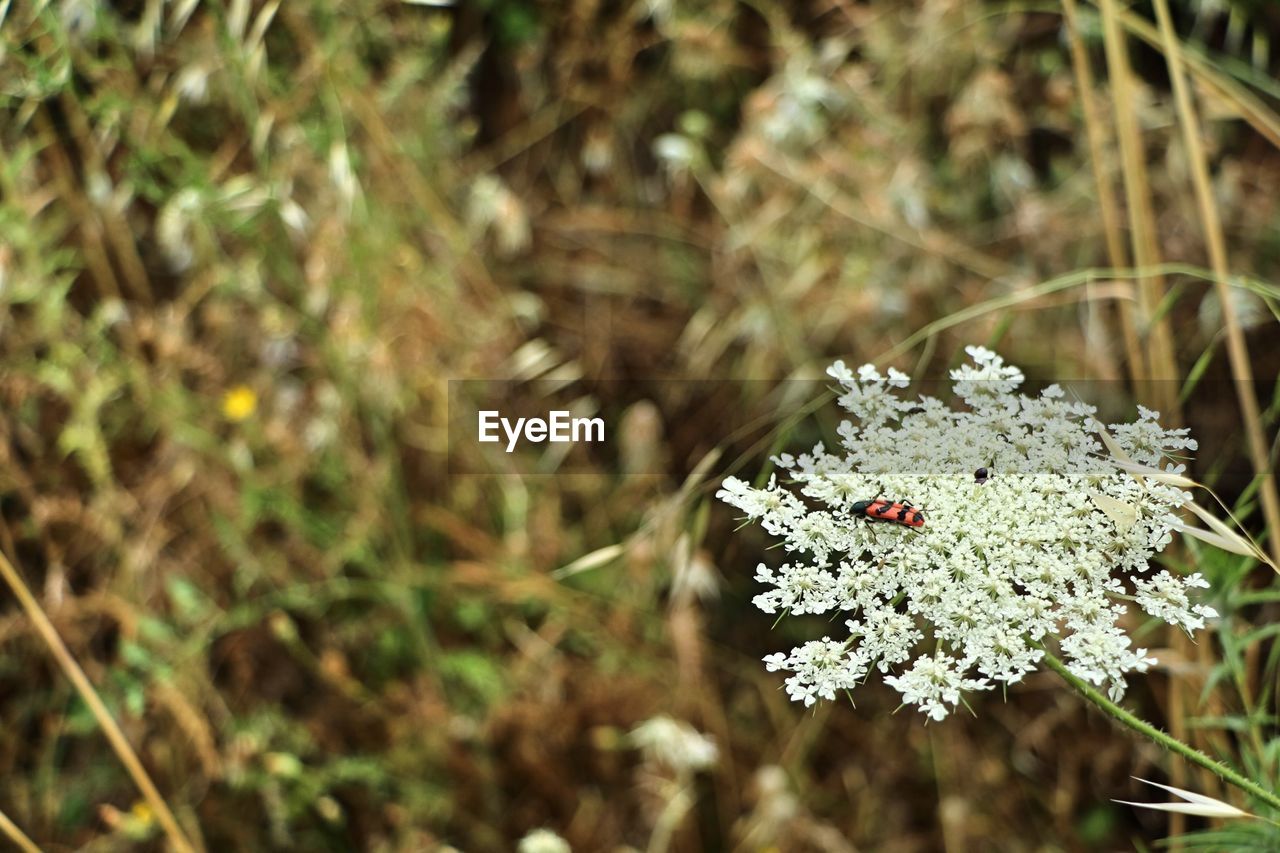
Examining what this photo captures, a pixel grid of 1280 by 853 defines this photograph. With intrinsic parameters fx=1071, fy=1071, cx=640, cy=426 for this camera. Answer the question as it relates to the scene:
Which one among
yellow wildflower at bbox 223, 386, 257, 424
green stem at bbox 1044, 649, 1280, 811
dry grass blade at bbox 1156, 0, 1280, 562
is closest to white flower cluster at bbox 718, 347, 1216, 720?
green stem at bbox 1044, 649, 1280, 811

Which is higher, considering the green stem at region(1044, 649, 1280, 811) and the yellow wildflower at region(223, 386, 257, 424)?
the green stem at region(1044, 649, 1280, 811)

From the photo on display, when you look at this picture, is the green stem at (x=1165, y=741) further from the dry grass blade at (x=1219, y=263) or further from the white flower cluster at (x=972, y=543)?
the dry grass blade at (x=1219, y=263)

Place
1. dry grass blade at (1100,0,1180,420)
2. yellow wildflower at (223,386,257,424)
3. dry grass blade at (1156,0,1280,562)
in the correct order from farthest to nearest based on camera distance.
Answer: yellow wildflower at (223,386,257,424) < dry grass blade at (1100,0,1180,420) < dry grass blade at (1156,0,1280,562)

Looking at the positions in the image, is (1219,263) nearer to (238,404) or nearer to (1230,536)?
(1230,536)

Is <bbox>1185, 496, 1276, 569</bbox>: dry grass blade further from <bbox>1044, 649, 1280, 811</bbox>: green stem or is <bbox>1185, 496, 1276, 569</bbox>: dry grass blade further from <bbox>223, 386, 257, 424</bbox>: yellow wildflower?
<bbox>223, 386, 257, 424</bbox>: yellow wildflower

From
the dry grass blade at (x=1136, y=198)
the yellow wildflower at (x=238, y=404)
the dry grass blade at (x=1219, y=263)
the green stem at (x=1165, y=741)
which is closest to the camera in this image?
the green stem at (x=1165, y=741)

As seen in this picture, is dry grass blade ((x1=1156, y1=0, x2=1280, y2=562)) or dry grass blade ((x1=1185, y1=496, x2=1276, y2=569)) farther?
dry grass blade ((x1=1156, y1=0, x2=1280, y2=562))

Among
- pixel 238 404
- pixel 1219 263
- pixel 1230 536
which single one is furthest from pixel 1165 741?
pixel 238 404

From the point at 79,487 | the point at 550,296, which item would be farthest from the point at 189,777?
the point at 550,296

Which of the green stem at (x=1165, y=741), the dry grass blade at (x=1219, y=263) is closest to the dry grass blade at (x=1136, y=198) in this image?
the dry grass blade at (x=1219, y=263)
